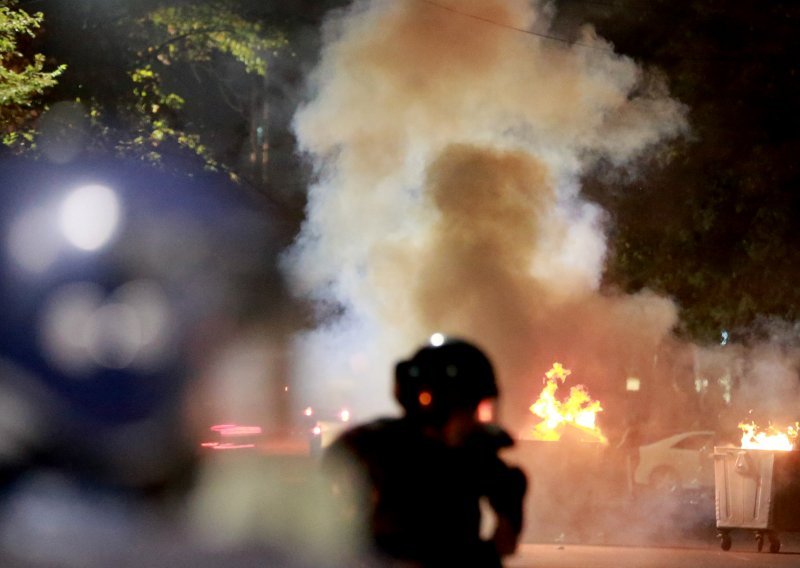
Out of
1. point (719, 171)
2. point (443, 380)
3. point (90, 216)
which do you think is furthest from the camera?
point (90, 216)

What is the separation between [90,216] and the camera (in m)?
19.7

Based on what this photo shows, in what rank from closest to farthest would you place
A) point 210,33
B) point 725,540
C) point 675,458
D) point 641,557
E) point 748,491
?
point 641,557 < point 748,491 < point 725,540 < point 675,458 < point 210,33

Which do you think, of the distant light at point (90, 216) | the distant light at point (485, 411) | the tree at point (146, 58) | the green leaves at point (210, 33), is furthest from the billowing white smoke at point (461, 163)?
the distant light at point (485, 411)

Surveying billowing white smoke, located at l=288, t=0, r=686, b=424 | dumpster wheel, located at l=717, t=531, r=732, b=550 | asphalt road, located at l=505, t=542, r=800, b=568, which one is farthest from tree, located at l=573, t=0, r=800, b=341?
asphalt road, located at l=505, t=542, r=800, b=568

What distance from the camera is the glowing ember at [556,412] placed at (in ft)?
43.4

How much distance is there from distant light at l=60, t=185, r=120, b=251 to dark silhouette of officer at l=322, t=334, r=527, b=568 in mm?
15775

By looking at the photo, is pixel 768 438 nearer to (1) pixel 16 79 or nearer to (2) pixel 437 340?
(1) pixel 16 79

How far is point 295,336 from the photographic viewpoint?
33094 millimetres

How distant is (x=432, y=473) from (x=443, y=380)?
0.75ft

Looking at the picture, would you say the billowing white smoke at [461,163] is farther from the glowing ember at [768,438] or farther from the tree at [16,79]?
the tree at [16,79]

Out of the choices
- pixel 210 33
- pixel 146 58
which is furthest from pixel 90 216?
pixel 210 33

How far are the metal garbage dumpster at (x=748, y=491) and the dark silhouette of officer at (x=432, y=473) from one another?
9928 mm

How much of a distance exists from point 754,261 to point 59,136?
33.0 ft

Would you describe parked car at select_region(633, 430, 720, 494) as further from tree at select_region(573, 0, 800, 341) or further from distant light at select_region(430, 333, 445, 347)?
distant light at select_region(430, 333, 445, 347)
